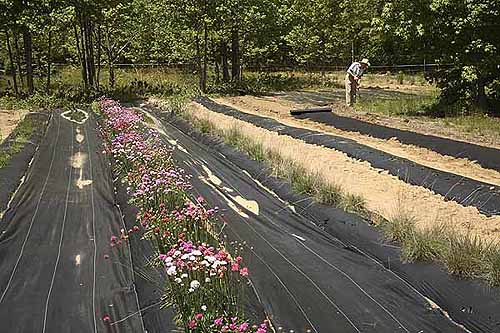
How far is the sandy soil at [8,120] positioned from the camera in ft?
38.8

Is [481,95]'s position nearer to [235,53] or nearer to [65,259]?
[65,259]

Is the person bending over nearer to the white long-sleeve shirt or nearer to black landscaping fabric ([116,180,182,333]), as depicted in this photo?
the white long-sleeve shirt

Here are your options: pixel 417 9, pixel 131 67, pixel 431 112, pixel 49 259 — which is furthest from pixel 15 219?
pixel 131 67

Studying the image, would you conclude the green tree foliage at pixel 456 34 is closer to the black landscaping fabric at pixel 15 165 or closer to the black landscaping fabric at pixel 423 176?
the black landscaping fabric at pixel 423 176

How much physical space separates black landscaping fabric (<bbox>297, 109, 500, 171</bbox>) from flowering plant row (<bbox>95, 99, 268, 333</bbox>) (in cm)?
473

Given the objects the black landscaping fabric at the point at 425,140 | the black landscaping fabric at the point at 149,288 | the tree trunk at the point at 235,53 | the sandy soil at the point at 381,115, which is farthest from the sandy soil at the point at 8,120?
the tree trunk at the point at 235,53

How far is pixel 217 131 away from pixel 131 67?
862 inches

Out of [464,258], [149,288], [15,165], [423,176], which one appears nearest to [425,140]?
[423,176]

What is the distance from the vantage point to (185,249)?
3.58 meters

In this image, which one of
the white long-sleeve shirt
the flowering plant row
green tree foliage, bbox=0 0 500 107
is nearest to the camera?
the flowering plant row

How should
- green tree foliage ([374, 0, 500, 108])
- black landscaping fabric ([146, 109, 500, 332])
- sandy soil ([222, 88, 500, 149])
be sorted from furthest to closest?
green tree foliage ([374, 0, 500, 108]) < sandy soil ([222, 88, 500, 149]) < black landscaping fabric ([146, 109, 500, 332])

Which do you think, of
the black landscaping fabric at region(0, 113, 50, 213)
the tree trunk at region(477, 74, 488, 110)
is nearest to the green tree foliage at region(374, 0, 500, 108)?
the tree trunk at region(477, 74, 488, 110)

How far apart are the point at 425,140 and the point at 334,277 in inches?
239

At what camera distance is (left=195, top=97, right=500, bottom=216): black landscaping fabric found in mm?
5855
